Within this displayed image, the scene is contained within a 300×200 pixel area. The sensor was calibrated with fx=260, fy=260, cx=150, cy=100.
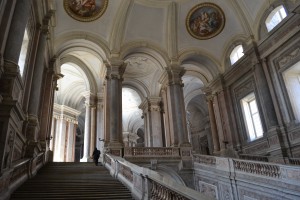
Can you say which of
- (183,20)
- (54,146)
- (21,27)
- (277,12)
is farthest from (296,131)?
(54,146)

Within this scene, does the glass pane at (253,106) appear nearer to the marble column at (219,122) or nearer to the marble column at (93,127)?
the marble column at (219,122)

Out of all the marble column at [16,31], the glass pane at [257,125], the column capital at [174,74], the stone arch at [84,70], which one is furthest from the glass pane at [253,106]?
the marble column at [16,31]

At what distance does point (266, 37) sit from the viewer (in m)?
13.9

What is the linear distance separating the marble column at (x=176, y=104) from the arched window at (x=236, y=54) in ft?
11.4

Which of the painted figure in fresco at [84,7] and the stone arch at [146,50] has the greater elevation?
the painted figure in fresco at [84,7]

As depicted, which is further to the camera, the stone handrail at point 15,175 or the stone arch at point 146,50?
the stone arch at point 146,50

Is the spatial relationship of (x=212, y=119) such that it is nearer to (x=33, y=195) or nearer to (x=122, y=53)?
(x=122, y=53)

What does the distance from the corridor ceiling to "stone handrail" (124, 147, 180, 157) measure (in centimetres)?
568

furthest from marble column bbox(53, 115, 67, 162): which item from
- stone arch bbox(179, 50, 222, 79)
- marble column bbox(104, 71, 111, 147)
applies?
stone arch bbox(179, 50, 222, 79)

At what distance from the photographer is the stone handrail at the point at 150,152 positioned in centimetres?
1374

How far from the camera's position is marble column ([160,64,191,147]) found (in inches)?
597

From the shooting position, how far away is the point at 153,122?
20.5 meters

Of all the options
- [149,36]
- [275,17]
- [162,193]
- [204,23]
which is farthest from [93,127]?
[162,193]

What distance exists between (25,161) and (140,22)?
1165 centimetres
